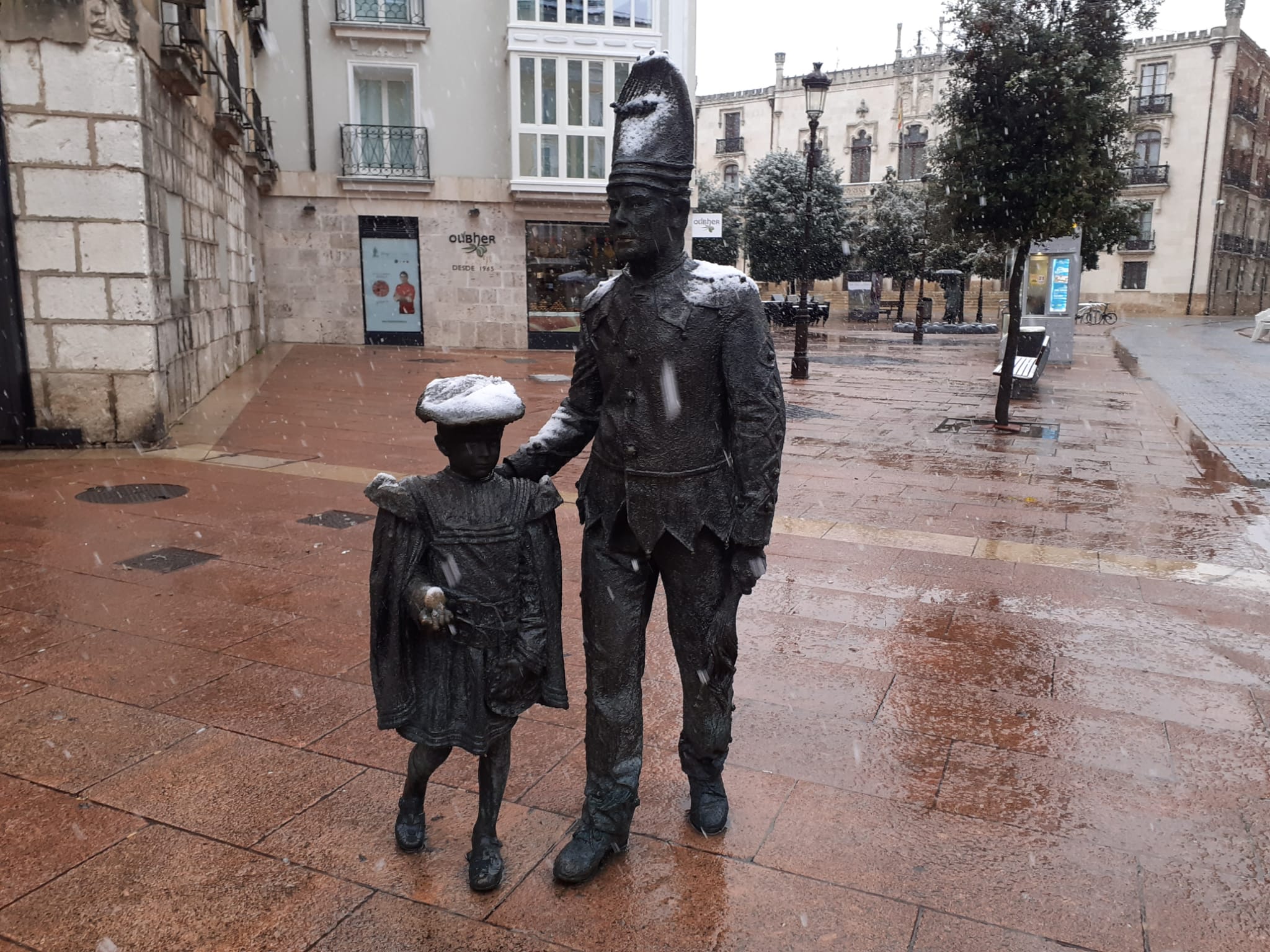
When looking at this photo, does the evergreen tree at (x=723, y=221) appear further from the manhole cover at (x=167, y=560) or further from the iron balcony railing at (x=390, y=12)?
the manhole cover at (x=167, y=560)

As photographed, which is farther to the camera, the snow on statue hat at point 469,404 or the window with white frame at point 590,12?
the window with white frame at point 590,12

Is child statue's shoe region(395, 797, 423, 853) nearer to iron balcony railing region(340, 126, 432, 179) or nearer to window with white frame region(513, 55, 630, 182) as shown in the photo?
window with white frame region(513, 55, 630, 182)

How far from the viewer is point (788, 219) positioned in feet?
134

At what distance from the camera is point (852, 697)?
4148 mm

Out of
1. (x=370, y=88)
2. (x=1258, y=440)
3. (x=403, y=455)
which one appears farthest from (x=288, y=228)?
(x=1258, y=440)

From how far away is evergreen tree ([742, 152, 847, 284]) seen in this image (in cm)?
4088

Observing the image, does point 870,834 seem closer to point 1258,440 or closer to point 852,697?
point 852,697

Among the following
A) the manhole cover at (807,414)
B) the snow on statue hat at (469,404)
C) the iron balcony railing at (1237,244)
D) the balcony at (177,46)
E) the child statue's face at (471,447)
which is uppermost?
the iron balcony railing at (1237,244)

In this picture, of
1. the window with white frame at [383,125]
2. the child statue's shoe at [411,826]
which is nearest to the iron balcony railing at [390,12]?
the window with white frame at [383,125]

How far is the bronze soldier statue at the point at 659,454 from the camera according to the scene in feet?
8.96

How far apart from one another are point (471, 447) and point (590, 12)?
21732mm

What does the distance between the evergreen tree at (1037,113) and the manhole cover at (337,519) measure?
803 centimetres

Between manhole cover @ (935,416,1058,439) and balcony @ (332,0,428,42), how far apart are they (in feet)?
51.5

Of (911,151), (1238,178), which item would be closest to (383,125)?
(911,151)
